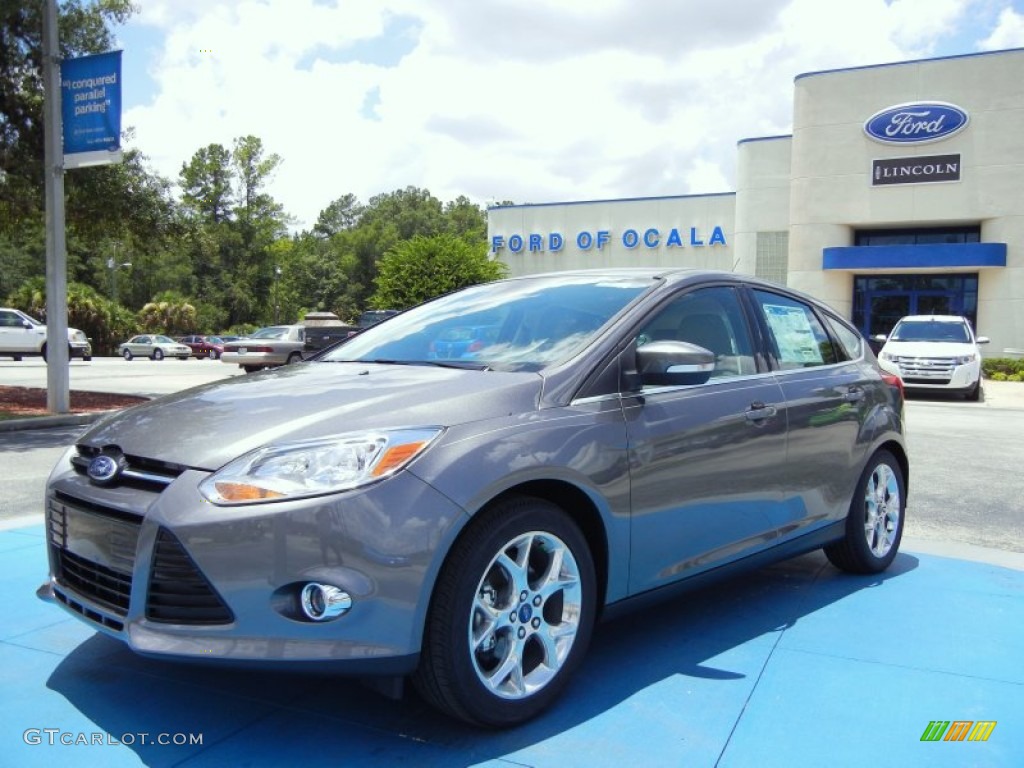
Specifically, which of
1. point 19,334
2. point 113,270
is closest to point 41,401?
point 19,334

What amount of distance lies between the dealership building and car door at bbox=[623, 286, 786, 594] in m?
28.5

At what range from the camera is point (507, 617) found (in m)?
2.87

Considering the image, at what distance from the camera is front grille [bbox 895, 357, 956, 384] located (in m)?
17.1

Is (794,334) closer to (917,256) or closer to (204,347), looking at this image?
Result: (917,256)

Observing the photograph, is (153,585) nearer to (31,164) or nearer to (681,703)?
(681,703)

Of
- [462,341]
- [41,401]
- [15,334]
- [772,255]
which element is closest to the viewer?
[462,341]

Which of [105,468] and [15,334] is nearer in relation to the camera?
[105,468]

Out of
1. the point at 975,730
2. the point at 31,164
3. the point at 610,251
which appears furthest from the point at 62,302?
the point at 610,251

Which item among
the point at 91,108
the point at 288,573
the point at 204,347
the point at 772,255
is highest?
the point at 91,108

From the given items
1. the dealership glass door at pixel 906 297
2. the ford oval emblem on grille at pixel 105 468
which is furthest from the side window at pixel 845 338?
the dealership glass door at pixel 906 297

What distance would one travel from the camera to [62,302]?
12.6 metres

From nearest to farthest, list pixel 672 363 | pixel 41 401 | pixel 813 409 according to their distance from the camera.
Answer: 1. pixel 672 363
2. pixel 813 409
3. pixel 41 401

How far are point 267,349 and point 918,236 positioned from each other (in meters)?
23.1

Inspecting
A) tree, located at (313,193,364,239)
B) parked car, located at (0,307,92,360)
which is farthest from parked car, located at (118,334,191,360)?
tree, located at (313,193,364,239)
